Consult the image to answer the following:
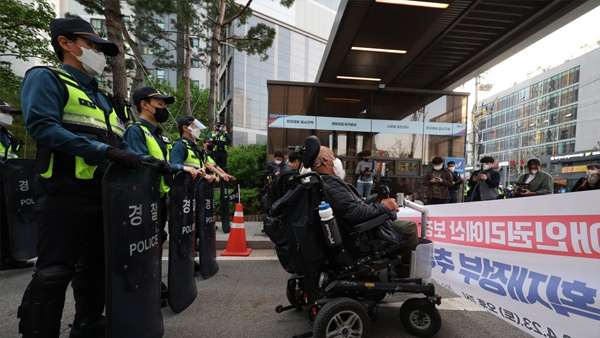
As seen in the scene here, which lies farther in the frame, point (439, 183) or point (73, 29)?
point (439, 183)

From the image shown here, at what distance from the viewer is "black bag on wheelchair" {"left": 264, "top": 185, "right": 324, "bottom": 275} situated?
2.09 m

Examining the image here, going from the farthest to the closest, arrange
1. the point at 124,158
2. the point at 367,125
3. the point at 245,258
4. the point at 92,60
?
the point at 367,125 → the point at 245,258 → the point at 92,60 → the point at 124,158

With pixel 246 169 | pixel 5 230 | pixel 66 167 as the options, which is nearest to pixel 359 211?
pixel 66 167

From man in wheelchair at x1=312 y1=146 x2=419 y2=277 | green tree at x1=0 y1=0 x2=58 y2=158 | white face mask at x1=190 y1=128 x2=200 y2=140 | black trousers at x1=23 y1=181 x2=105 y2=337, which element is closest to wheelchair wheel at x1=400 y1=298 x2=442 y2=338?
man in wheelchair at x1=312 y1=146 x2=419 y2=277

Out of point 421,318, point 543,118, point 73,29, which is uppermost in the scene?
point 543,118

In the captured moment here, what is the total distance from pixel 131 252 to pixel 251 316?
1.43 metres

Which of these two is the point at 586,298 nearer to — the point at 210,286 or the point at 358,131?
the point at 210,286

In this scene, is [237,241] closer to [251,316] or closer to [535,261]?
[251,316]

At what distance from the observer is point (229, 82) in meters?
30.9

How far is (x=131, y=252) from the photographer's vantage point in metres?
1.62

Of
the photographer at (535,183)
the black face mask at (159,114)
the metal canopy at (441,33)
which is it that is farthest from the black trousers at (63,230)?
the metal canopy at (441,33)

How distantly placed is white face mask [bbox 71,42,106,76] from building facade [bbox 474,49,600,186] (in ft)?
108

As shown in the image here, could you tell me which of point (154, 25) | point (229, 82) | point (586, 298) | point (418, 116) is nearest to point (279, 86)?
point (418, 116)

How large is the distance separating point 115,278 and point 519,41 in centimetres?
989
